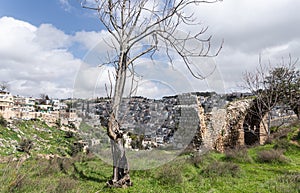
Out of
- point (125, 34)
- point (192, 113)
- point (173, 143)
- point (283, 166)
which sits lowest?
point (283, 166)

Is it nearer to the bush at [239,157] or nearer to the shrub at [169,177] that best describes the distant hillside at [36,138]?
the bush at [239,157]

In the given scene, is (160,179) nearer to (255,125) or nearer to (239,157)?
(239,157)

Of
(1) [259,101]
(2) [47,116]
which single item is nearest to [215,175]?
(1) [259,101]

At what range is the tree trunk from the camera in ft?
14.2

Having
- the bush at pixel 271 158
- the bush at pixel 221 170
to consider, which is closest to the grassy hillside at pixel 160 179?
the bush at pixel 221 170

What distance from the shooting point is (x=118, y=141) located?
4.39 m

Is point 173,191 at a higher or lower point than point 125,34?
lower

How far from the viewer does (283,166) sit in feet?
24.4

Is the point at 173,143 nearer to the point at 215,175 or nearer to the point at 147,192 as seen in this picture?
the point at 215,175

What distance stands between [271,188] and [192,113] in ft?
20.8

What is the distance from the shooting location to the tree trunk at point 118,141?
171 inches

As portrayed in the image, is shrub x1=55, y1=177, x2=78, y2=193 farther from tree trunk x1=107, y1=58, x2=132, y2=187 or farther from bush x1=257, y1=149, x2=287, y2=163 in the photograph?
bush x1=257, y1=149, x2=287, y2=163

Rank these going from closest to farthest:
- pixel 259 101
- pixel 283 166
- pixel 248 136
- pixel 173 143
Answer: pixel 283 166, pixel 173 143, pixel 259 101, pixel 248 136

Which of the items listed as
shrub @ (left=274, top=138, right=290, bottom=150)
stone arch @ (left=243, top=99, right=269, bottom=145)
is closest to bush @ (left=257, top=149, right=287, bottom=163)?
shrub @ (left=274, top=138, right=290, bottom=150)
